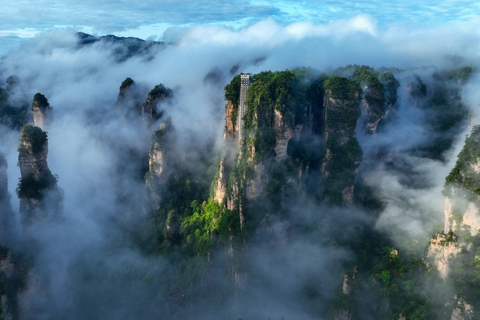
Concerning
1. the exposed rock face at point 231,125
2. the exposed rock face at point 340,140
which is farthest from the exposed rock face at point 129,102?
the exposed rock face at point 340,140

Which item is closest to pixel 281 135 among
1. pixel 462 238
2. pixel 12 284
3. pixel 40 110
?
pixel 462 238

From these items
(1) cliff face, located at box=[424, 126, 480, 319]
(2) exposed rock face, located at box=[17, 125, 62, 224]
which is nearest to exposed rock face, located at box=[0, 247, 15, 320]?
(2) exposed rock face, located at box=[17, 125, 62, 224]

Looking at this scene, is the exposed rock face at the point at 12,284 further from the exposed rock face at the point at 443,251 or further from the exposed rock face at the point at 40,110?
the exposed rock face at the point at 443,251

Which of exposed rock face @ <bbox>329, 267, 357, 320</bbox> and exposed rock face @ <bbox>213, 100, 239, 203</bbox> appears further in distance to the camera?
exposed rock face @ <bbox>213, 100, 239, 203</bbox>

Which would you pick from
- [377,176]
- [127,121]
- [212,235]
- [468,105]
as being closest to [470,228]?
[377,176]

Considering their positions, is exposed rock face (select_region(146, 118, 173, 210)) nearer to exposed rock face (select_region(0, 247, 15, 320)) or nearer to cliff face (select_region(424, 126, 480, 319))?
exposed rock face (select_region(0, 247, 15, 320))

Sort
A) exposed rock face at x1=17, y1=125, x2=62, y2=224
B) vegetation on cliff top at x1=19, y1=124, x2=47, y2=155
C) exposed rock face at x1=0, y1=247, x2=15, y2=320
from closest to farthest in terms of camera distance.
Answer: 1. exposed rock face at x1=0, y1=247, x2=15, y2=320
2. vegetation on cliff top at x1=19, y1=124, x2=47, y2=155
3. exposed rock face at x1=17, y1=125, x2=62, y2=224
